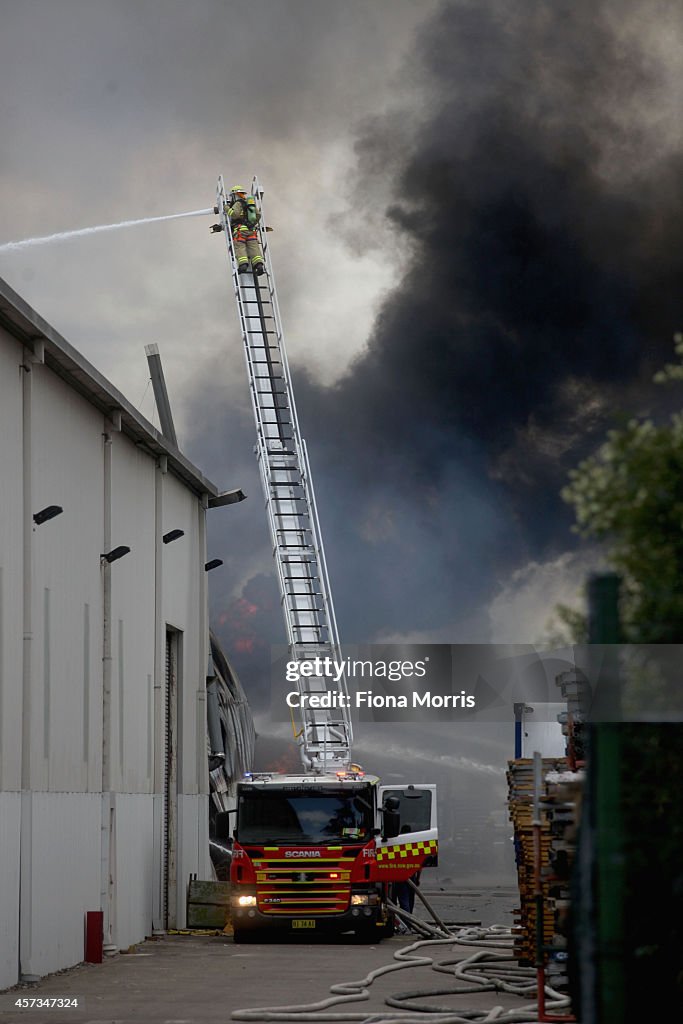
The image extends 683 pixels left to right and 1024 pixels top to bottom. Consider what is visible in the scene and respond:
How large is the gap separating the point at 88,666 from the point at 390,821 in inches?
223

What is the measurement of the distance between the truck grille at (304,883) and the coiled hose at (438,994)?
2.33 meters

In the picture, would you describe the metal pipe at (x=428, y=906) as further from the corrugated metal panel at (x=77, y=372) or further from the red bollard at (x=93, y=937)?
the corrugated metal panel at (x=77, y=372)

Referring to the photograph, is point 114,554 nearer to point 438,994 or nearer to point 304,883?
point 304,883

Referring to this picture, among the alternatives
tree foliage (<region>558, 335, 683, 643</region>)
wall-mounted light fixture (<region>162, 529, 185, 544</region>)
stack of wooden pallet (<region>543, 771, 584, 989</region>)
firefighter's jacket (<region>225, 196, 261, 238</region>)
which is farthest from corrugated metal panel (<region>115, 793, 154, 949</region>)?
firefighter's jacket (<region>225, 196, 261, 238</region>)

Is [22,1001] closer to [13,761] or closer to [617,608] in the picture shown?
[13,761]

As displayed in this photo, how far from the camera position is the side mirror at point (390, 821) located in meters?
23.3

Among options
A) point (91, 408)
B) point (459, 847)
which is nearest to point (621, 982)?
point (91, 408)

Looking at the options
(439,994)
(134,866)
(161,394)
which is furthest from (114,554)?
(439,994)

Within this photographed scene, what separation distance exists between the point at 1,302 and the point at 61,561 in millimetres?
4213

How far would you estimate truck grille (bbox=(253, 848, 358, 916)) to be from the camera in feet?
75.7

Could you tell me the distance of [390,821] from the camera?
23.3 m

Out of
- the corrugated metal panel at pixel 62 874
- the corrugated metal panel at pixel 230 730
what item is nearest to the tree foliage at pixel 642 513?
the corrugated metal panel at pixel 62 874

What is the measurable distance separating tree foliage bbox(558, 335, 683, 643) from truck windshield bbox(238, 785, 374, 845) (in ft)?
61.7

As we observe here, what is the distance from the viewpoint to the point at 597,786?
5570 millimetres
